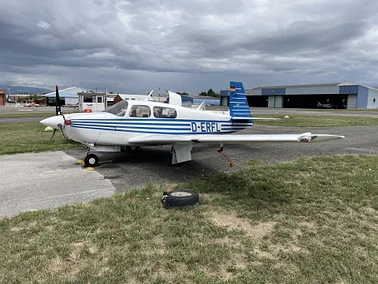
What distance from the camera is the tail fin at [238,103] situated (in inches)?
442

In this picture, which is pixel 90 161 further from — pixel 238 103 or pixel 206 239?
pixel 238 103

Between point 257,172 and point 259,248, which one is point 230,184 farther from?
point 259,248

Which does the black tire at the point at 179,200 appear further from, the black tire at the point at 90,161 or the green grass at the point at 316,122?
the green grass at the point at 316,122

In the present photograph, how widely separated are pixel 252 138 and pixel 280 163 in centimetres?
329

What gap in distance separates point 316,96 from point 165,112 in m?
83.0

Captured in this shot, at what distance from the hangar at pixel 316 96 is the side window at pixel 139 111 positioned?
7206 centimetres

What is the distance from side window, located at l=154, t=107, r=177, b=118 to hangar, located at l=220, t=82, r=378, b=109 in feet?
234

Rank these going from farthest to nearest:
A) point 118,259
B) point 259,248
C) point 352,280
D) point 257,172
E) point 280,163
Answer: point 280,163 → point 257,172 → point 259,248 → point 118,259 → point 352,280

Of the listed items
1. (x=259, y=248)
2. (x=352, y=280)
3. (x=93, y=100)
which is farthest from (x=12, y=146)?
(x=93, y=100)

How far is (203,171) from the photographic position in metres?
7.66

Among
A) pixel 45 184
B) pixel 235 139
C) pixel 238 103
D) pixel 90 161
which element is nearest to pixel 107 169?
pixel 90 161

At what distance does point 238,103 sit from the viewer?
11.4 metres

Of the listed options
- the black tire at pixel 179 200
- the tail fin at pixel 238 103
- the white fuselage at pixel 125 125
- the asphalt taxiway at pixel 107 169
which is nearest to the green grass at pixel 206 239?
the black tire at pixel 179 200

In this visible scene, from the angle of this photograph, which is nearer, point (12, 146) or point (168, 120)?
point (168, 120)
